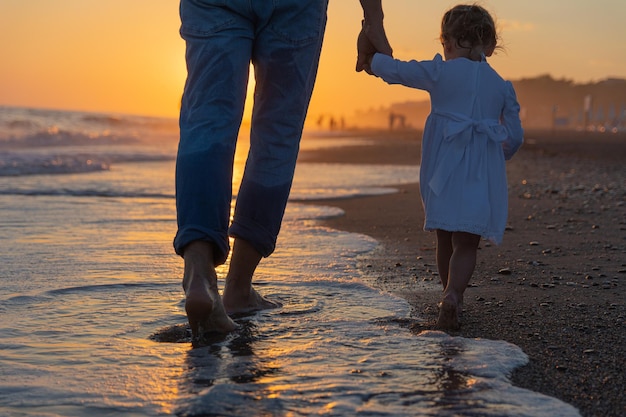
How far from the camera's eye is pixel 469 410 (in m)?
1.70

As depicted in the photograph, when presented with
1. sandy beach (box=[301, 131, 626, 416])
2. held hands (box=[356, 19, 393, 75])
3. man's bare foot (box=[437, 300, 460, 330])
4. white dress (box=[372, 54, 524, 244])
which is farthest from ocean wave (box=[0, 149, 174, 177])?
man's bare foot (box=[437, 300, 460, 330])

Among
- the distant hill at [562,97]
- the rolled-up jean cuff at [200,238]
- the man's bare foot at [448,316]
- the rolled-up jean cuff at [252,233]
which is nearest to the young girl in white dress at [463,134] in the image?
the man's bare foot at [448,316]

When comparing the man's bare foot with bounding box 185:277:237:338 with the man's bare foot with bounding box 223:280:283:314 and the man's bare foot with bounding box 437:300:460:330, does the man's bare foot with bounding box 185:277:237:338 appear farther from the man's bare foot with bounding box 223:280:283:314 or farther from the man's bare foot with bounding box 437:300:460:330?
the man's bare foot with bounding box 437:300:460:330

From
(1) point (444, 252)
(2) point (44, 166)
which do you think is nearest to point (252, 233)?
(1) point (444, 252)

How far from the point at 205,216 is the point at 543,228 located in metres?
3.30

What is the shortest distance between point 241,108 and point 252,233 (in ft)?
1.43

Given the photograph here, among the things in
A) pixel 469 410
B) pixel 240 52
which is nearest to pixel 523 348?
pixel 469 410

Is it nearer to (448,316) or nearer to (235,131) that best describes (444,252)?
(448,316)

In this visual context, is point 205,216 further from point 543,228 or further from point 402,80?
point 543,228

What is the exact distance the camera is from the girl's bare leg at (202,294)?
2.24 metres

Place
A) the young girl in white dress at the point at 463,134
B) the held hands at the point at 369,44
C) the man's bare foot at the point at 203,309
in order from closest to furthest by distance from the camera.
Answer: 1. the man's bare foot at the point at 203,309
2. the young girl in white dress at the point at 463,134
3. the held hands at the point at 369,44

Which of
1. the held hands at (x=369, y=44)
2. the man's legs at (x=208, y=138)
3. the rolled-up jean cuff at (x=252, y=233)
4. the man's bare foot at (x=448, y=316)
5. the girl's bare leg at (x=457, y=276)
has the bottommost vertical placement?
the man's bare foot at (x=448, y=316)

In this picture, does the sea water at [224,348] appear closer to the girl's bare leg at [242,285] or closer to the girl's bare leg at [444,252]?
the girl's bare leg at [242,285]

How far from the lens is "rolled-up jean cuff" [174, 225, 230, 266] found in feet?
7.64
